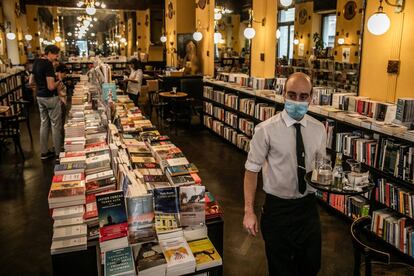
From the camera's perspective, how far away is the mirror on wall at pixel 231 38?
970 centimetres

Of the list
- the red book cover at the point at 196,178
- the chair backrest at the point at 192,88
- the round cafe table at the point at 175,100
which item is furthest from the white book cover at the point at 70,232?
the chair backrest at the point at 192,88

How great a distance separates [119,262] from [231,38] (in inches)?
393

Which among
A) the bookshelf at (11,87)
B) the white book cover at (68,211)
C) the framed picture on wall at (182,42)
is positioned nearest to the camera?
the white book cover at (68,211)

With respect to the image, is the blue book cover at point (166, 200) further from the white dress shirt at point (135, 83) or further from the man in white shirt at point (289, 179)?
the white dress shirt at point (135, 83)

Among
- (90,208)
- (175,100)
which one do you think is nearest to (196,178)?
(90,208)

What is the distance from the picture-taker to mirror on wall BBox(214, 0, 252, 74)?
31.8 ft

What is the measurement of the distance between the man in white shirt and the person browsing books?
16.9ft

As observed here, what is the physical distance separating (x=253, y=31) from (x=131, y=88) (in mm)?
4395

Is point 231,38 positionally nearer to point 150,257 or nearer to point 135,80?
point 135,80

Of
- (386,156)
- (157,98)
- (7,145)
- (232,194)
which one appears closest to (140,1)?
(157,98)

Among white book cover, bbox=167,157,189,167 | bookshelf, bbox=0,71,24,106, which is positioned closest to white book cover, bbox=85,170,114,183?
white book cover, bbox=167,157,189,167

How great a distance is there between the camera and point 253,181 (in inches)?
96.8

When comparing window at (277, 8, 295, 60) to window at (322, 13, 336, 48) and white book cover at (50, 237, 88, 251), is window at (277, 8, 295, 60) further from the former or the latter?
white book cover at (50, 237, 88, 251)

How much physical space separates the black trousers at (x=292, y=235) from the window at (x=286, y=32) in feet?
18.1
